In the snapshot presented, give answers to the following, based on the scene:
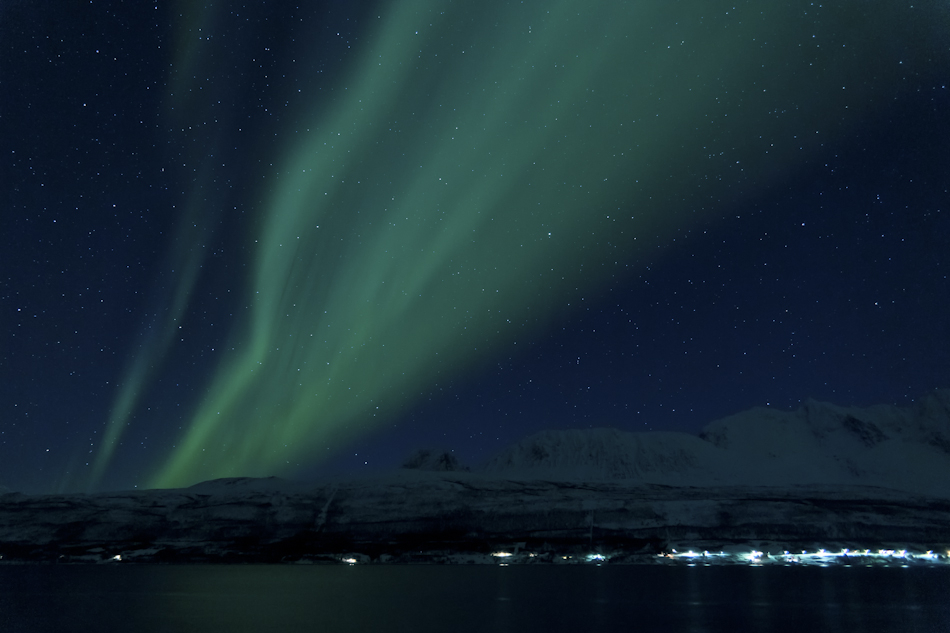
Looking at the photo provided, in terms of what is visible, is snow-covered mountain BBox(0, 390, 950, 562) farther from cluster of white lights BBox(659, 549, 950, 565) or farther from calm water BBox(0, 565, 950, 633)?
calm water BBox(0, 565, 950, 633)

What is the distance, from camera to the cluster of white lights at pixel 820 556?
164 m

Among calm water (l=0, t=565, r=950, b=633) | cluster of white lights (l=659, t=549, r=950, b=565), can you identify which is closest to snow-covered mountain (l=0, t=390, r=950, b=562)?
cluster of white lights (l=659, t=549, r=950, b=565)

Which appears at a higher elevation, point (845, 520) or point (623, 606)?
point (845, 520)

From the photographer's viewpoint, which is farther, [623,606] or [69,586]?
[69,586]

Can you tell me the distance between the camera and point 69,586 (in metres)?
105

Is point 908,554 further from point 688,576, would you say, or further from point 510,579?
point 510,579

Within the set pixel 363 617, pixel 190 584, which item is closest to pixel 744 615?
pixel 363 617

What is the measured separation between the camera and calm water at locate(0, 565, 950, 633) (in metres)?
55.1

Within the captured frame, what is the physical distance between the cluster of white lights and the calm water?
5248cm

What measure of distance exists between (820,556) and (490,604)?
13649 centimetres

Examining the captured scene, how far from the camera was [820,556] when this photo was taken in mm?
172250

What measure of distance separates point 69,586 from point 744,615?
324 feet

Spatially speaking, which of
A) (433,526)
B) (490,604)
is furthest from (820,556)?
(490,604)

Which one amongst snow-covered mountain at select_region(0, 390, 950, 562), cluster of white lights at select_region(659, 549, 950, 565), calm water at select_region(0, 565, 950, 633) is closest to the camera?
calm water at select_region(0, 565, 950, 633)
